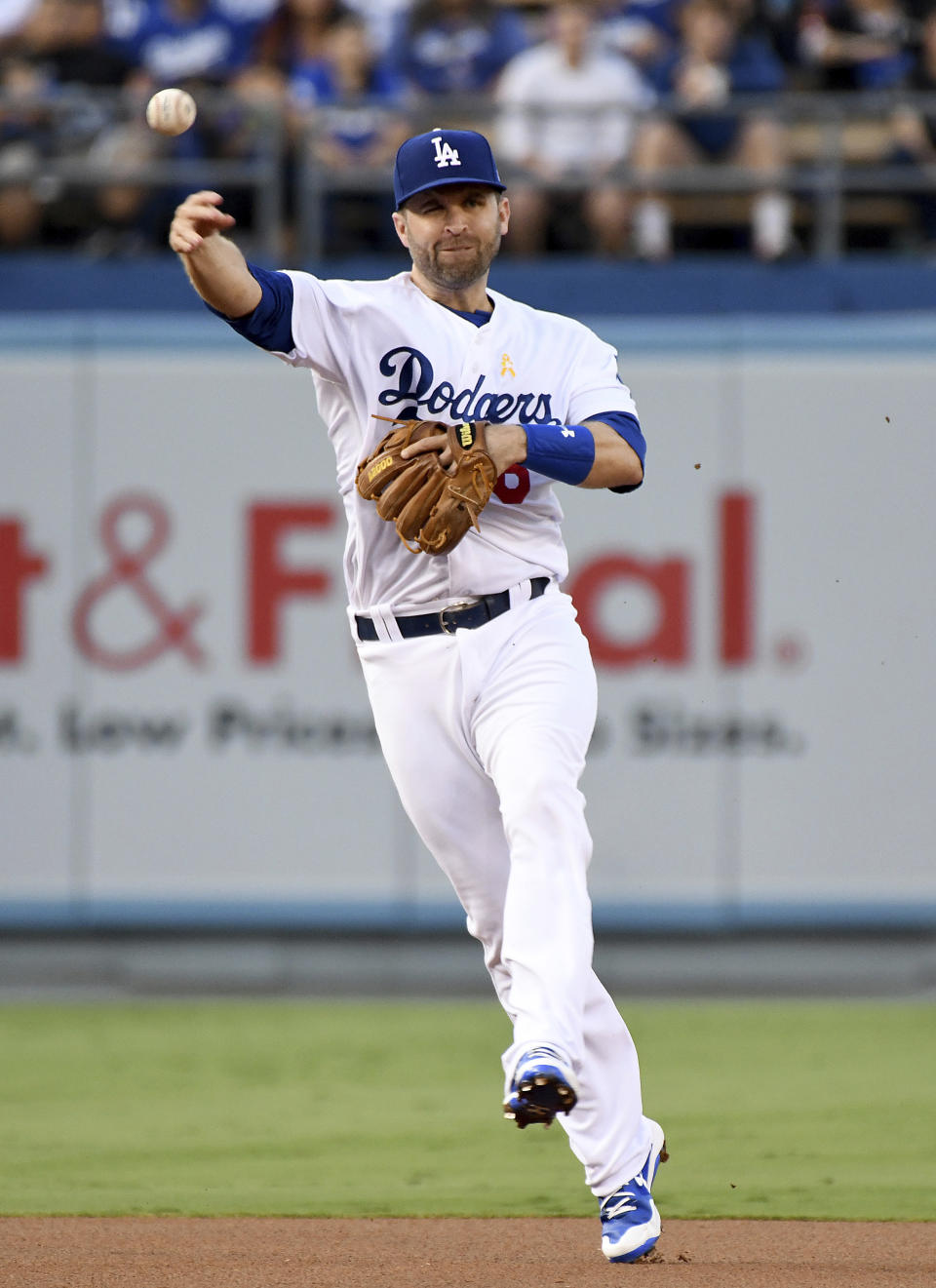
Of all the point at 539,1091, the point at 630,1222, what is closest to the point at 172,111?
the point at 539,1091

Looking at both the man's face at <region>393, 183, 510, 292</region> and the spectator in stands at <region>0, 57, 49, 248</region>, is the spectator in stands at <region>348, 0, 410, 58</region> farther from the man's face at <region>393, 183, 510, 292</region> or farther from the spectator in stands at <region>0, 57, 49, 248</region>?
the man's face at <region>393, 183, 510, 292</region>

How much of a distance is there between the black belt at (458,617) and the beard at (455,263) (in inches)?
25.5

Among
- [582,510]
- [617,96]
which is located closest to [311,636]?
[582,510]

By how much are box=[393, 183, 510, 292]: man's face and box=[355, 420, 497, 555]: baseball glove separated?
1.20 feet

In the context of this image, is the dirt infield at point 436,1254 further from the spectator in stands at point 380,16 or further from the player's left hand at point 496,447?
the spectator in stands at point 380,16

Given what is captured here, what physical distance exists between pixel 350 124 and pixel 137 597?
2.37 metres

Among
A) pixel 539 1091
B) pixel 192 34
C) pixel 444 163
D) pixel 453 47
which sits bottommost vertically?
pixel 539 1091

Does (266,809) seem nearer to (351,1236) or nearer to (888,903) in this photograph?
(888,903)

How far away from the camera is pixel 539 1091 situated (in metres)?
3.54

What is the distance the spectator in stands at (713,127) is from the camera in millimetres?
9125

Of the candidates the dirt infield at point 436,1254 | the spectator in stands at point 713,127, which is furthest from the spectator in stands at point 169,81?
the dirt infield at point 436,1254

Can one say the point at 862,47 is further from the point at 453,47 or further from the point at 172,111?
the point at 172,111

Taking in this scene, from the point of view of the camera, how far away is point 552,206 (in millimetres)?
9422

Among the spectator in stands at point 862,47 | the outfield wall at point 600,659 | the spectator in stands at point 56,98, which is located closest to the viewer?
A: the outfield wall at point 600,659
